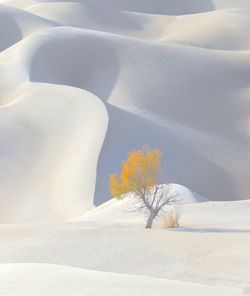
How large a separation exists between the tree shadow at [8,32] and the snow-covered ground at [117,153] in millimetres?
128

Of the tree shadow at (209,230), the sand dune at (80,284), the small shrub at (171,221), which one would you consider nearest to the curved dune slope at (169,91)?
the small shrub at (171,221)

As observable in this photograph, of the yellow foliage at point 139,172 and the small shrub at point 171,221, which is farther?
the yellow foliage at point 139,172

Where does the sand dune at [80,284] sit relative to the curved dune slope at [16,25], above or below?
above

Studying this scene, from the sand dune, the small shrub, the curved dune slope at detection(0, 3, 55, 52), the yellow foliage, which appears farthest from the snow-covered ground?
the yellow foliage

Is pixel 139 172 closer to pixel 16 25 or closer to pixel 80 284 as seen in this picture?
pixel 80 284

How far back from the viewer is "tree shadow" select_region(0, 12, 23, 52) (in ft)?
244

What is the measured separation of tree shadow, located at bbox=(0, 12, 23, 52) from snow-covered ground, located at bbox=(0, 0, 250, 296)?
13 centimetres

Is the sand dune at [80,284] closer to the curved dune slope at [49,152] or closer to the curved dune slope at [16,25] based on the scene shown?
the curved dune slope at [49,152]

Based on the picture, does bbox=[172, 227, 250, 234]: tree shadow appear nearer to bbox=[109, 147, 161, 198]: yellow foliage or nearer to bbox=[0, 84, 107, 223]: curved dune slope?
bbox=[109, 147, 161, 198]: yellow foliage

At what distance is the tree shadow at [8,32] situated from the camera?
244 ft

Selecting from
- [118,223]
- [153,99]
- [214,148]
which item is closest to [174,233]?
[118,223]

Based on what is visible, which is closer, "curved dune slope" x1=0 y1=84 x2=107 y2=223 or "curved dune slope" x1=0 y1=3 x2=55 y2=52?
"curved dune slope" x1=0 y1=84 x2=107 y2=223

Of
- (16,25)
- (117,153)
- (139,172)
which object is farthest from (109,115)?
(16,25)

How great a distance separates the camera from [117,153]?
38.8 meters
